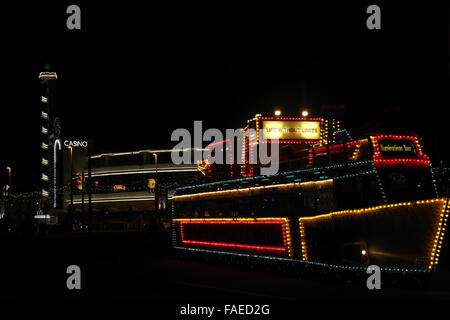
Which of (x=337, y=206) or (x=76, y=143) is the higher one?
(x=76, y=143)

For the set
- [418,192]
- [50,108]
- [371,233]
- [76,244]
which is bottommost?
[76,244]

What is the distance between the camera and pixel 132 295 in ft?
40.0

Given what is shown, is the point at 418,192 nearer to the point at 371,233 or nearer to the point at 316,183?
the point at 371,233

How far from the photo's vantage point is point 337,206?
14.2m

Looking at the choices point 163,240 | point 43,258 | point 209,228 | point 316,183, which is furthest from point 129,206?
point 316,183

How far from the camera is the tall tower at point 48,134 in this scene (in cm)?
7991

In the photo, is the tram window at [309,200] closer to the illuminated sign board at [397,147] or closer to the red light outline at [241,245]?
the red light outline at [241,245]

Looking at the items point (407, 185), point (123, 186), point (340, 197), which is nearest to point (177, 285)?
point (340, 197)

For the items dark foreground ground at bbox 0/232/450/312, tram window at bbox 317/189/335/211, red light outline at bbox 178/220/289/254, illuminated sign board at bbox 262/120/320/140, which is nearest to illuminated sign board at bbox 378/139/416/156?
tram window at bbox 317/189/335/211

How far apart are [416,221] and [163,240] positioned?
23664mm

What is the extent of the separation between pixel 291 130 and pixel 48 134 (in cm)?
7189

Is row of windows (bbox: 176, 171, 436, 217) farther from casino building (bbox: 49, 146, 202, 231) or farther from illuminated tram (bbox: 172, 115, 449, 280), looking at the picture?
casino building (bbox: 49, 146, 202, 231)

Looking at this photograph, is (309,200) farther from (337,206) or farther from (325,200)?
(337,206)
